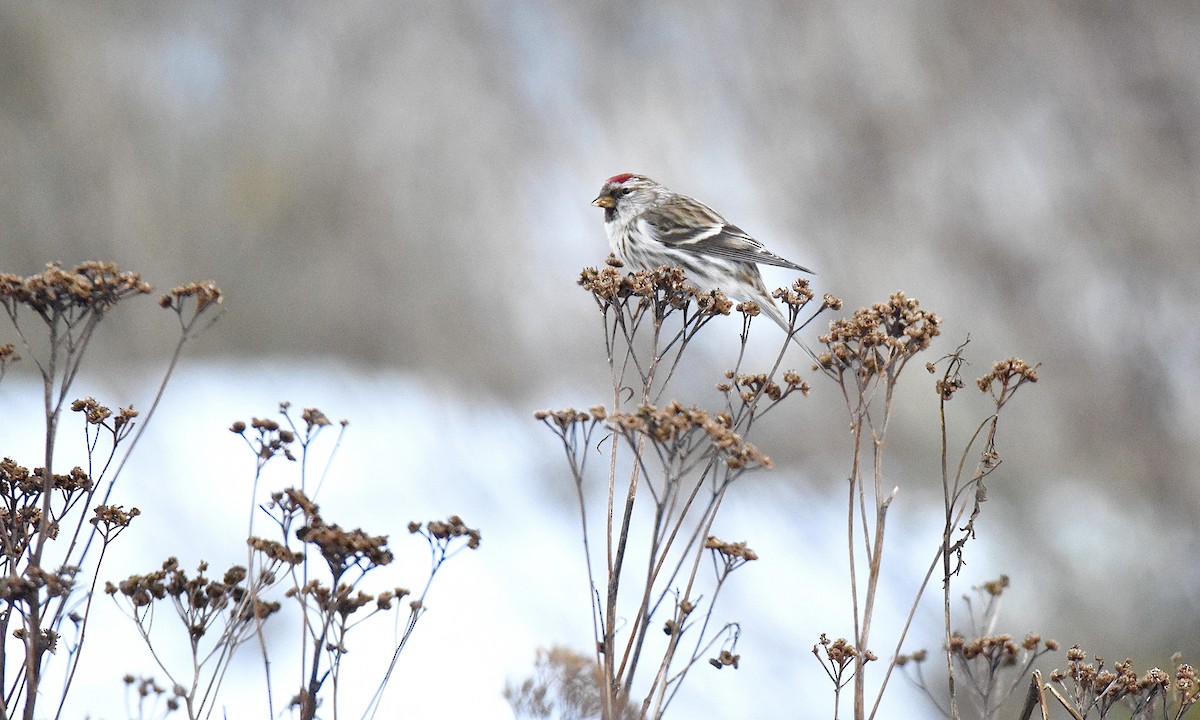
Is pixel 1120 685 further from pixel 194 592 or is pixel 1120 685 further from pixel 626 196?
pixel 626 196

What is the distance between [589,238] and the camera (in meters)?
8.39

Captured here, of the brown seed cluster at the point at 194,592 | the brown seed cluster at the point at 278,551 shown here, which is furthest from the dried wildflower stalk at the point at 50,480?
the brown seed cluster at the point at 278,551

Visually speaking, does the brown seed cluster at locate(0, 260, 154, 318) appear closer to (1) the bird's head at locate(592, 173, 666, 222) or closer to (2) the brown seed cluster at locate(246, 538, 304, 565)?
(2) the brown seed cluster at locate(246, 538, 304, 565)

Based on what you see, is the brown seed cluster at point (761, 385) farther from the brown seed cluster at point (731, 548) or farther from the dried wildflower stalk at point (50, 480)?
the dried wildflower stalk at point (50, 480)

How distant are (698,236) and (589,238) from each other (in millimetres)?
4225

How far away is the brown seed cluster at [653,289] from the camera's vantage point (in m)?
2.01

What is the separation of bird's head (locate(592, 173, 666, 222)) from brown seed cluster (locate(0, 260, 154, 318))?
2838 millimetres

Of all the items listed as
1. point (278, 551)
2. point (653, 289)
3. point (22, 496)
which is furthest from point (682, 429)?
point (22, 496)

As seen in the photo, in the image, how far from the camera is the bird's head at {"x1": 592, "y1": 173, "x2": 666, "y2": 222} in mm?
4363

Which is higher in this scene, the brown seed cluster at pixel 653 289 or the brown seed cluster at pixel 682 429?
the brown seed cluster at pixel 653 289

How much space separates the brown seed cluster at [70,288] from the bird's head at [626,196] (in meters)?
2.84

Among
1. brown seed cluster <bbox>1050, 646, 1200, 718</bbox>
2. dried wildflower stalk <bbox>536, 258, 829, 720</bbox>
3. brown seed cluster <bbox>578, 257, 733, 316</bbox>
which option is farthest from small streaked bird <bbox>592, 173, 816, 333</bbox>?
brown seed cluster <bbox>1050, 646, 1200, 718</bbox>

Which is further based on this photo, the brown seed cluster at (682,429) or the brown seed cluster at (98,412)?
the brown seed cluster at (98,412)

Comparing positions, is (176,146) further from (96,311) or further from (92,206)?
(96,311)
